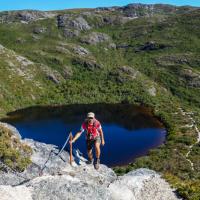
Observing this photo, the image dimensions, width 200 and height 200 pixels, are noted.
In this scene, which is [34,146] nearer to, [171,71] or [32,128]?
[32,128]

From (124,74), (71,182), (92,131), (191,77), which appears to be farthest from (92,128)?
(124,74)

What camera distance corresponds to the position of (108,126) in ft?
418

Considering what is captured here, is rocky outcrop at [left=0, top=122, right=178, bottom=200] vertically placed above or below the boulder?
above

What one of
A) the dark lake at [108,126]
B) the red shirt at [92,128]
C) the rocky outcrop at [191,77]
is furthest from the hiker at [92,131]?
the rocky outcrop at [191,77]

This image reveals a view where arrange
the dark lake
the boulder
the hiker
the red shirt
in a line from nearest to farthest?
the hiker, the red shirt, the dark lake, the boulder

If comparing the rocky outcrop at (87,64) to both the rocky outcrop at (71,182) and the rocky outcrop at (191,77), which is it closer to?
the rocky outcrop at (191,77)

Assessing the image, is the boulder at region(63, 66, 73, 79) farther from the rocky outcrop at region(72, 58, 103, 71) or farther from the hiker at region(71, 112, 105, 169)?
the hiker at region(71, 112, 105, 169)

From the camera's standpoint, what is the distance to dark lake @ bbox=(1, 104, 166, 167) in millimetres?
97688

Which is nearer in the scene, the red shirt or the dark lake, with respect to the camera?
the red shirt

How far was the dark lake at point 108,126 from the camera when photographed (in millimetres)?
97688

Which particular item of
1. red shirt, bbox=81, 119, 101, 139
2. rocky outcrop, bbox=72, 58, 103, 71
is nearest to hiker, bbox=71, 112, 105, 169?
red shirt, bbox=81, 119, 101, 139

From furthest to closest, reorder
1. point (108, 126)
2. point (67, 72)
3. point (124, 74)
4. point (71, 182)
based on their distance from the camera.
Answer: point (67, 72)
point (124, 74)
point (108, 126)
point (71, 182)

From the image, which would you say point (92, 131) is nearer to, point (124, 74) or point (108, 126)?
point (108, 126)

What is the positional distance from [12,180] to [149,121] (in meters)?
107
